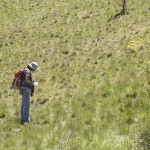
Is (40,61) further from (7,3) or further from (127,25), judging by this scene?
(7,3)

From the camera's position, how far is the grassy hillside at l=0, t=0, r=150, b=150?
470 inches

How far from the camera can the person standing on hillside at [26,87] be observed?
1424cm

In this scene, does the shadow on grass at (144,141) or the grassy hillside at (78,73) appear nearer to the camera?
the shadow on grass at (144,141)

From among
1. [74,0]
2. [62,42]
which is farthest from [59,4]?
[62,42]

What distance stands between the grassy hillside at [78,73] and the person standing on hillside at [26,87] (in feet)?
1.55

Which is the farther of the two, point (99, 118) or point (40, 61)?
point (40, 61)

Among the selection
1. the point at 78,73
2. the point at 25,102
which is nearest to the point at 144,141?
the point at 25,102

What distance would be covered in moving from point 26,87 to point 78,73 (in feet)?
28.1

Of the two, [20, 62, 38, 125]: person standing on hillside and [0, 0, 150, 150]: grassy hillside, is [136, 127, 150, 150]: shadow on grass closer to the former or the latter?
[0, 0, 150, 150]: grassy hillside

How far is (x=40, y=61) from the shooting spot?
1096 inches

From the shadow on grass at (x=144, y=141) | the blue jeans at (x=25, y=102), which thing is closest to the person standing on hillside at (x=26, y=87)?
the blue jeans at (x=25, y=102)

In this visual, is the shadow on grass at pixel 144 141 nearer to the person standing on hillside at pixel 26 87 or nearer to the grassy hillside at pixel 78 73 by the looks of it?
the grassy hillside at pixel 78 73

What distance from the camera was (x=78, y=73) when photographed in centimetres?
2288

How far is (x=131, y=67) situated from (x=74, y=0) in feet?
86.6
